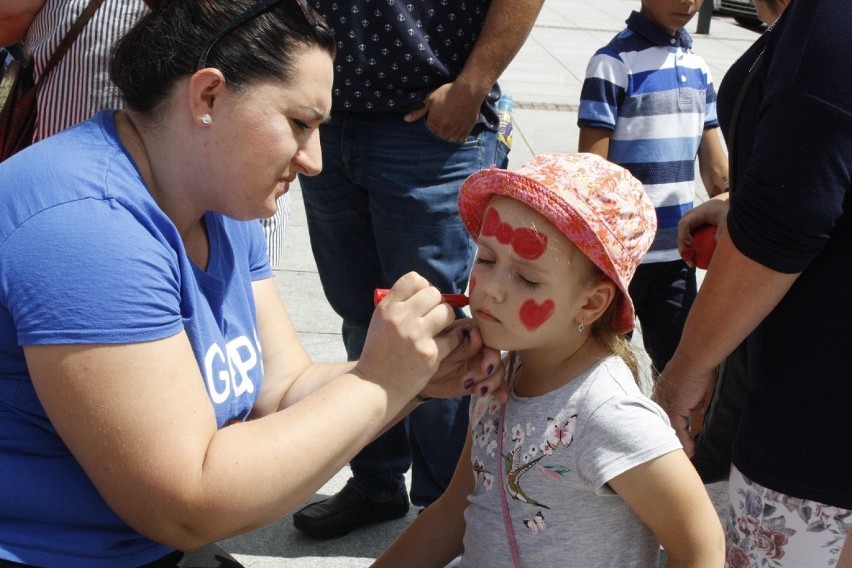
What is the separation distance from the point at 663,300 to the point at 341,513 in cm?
→ 132

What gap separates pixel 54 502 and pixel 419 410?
1.46 metres

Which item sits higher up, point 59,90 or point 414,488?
point 59,90

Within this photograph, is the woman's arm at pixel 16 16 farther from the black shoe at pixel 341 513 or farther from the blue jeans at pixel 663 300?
the blue jeans at pixel 663 300

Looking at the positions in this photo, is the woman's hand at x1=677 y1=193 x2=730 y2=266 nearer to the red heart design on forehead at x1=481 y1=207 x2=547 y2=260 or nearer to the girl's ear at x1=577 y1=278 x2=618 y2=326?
the girl's ear at x1=577 y1=278 x2=618 y2=326

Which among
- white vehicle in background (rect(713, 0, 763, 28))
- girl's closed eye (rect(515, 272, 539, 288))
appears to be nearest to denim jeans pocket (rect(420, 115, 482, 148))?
girl's closed eye (rect(515, 272, 539, 288))

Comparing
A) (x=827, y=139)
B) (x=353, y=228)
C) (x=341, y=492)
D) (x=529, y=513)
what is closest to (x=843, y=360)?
(x=827, y=139)

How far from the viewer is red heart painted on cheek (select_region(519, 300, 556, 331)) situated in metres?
1.92

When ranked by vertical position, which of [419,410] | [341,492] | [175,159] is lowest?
[341,492]

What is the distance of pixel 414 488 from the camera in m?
3.24

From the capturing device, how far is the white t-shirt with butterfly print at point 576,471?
1.80 metres

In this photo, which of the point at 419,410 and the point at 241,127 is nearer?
the point at 241,127

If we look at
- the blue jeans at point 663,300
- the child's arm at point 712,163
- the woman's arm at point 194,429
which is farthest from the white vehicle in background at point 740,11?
the woman's arm at point 194,429

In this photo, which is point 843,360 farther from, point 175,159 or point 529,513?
point 175,159

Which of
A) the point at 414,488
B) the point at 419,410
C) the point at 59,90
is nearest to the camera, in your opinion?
the point at 59,90
